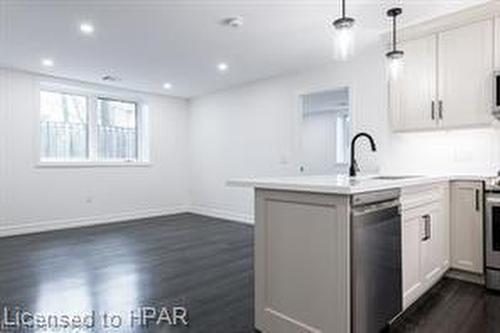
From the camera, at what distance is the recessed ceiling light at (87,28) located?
3.44m

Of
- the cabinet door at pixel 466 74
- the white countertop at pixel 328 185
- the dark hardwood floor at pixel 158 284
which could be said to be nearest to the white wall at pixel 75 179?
the dark hardwood floor at pixel 158 284

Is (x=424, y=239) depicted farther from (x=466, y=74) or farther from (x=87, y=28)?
(x=87, y=28)

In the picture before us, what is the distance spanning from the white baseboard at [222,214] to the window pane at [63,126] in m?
2.51

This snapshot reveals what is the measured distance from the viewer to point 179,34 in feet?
12.2

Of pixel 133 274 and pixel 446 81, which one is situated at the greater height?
pixel 446 81

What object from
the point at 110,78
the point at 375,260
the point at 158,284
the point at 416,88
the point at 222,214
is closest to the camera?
the point at 375,260

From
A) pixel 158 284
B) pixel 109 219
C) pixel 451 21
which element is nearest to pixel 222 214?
pixel 109 219

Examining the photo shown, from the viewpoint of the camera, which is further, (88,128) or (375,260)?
(88,128)

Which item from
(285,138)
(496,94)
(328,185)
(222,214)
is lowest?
(222,214)

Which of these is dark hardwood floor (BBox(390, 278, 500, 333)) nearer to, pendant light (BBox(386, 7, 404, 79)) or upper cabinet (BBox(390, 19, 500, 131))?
upper cabinet (BBox(390, 19, 500, 131))

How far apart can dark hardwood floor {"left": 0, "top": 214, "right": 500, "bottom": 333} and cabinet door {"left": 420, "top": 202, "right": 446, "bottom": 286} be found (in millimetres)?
202

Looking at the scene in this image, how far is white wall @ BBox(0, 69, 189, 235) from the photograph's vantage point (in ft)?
16.8

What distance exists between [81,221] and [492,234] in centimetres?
595

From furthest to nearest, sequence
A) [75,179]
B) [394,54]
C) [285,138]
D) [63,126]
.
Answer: [63,126]
[75,179]
[285,138]
[394,54]
